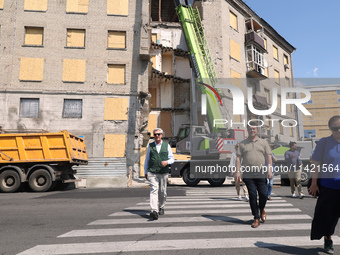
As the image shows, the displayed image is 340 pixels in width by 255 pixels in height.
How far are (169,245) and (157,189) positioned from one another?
6.56 feet

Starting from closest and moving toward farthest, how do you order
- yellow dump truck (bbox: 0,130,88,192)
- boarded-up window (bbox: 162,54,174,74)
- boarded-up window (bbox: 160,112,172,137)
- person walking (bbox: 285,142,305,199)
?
person walking (bbox: 285,142,305,199)
yellow dump truck (bbox: 0,130,88,192)
boarded-up window (bbox: 160,112,172,137)
boarded-up window (bbox: 162,54,174,74)

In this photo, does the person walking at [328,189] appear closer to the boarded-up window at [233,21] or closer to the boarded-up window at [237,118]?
the boarded-up window at [237,118]

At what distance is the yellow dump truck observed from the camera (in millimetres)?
12539

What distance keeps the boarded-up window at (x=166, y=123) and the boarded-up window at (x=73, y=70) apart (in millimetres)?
9954

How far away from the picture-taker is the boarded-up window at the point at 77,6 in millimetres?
23281

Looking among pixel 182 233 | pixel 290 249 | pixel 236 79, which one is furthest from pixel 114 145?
pixel 290 249

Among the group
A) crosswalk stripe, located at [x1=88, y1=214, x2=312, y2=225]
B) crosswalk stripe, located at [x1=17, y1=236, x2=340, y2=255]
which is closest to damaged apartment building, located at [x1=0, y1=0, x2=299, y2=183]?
crosswalk stripe, located at [x1=88, y1=214, x2=312, y2=225]

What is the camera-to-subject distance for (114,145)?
21.8 meters

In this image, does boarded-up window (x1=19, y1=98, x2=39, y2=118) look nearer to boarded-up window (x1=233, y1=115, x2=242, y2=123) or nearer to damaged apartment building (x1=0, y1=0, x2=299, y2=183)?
damaged apartment building (x1=0, y1=0, x2=299, y2=183)

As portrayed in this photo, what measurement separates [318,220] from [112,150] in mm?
19229

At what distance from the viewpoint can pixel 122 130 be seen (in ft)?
72.5

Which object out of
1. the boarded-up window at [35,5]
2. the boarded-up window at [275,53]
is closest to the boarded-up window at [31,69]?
the boarded-up window at [35,5]

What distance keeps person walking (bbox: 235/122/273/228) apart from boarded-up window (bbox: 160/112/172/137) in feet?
79.2

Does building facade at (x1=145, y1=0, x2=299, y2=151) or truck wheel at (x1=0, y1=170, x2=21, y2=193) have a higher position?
building facade at (x1=145, y1=0, x2=299, y2=151)
